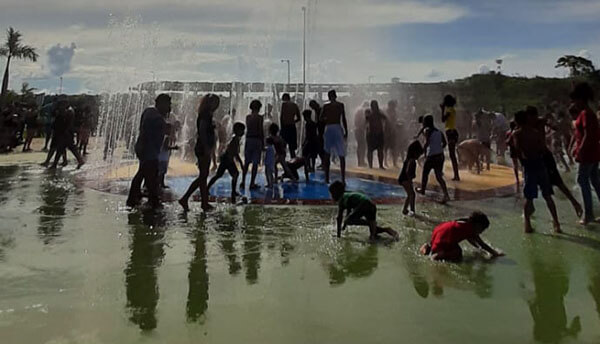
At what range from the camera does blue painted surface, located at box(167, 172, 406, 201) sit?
10770 millimetres

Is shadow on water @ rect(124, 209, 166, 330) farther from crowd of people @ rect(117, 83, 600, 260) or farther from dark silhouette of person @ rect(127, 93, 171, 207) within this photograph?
crowd of people @ rect(117, 83, 600, 260)

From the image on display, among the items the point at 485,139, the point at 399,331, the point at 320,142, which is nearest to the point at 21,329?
the point at 399,331

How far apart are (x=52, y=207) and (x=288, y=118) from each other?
5085 mm

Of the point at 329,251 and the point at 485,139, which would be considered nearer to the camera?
the point at 329,251

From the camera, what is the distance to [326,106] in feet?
38.7

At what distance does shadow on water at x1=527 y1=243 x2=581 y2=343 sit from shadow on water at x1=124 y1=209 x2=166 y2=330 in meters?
2.70

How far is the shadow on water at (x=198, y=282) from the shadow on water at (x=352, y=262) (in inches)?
44.4

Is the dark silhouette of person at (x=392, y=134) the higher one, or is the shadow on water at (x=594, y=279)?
the dark silhouette of person at (x=392, y=134)

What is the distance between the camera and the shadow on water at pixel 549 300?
4250 mm

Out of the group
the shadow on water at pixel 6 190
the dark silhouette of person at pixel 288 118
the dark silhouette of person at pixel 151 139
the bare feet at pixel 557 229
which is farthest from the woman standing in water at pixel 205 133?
the bare feet at pixel 557 229

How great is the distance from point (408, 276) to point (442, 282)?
330mm

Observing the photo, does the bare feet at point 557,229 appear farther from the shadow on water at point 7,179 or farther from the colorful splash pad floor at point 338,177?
the shadow on water at point 7,179

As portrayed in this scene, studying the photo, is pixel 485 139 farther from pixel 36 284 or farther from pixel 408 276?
pixel 36 284

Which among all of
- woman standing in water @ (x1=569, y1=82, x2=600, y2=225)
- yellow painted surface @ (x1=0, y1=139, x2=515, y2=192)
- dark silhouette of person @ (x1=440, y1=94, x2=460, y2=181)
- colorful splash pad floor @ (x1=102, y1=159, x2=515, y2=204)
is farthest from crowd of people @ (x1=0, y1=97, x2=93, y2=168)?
woman standing in water @ (x1=569, y1=82, x2=600, y2=225)
